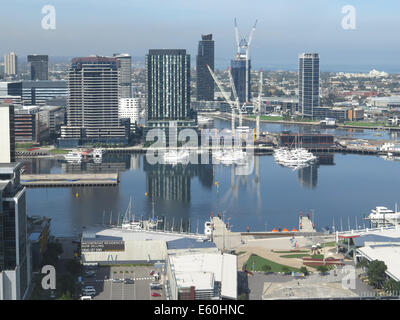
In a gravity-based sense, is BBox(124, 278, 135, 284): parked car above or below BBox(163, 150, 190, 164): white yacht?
below

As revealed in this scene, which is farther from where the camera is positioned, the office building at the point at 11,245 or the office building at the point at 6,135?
the office building at the point at 6,135

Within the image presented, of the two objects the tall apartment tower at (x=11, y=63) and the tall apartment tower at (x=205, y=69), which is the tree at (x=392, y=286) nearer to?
the tall apartment tower at (x=205, y=69)

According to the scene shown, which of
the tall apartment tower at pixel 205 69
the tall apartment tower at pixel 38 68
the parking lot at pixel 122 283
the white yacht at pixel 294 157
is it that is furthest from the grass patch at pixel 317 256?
the tall apartment tower at pixel 38 68

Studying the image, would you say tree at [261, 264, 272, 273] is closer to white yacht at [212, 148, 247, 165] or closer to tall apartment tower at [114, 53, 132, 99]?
white yacht at [212, 148, 247, 165]

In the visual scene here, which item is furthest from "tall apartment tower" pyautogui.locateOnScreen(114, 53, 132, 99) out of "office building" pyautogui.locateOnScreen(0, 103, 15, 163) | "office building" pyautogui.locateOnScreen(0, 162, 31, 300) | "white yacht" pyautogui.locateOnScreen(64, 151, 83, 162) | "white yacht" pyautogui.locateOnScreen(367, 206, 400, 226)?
"office building" pyautogui.locateOnScreen(0, 162, 31, 300)
